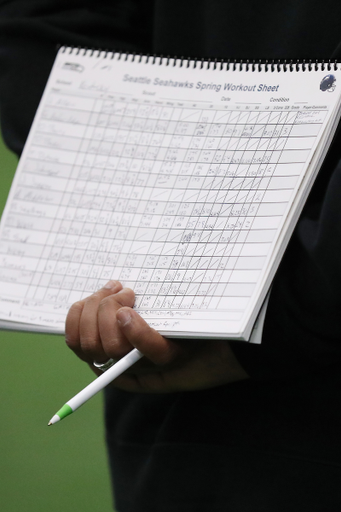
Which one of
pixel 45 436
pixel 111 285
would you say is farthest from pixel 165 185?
pixel 45 436

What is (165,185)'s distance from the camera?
0.42m

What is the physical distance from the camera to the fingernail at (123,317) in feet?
1.18

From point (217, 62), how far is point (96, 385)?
0.23 metres

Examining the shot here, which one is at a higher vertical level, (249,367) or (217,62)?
(217,62)

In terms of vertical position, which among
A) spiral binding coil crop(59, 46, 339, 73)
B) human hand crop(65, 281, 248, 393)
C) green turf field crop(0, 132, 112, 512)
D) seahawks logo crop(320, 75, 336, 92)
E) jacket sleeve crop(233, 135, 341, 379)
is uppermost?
seahawks logo crop(320, 75, 336, 92)

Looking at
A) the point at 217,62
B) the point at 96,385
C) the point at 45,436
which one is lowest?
the point at 45,436

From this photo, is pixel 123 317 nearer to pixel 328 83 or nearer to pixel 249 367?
pixel 249 367

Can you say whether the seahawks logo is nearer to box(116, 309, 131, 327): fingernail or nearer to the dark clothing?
the dark clothing

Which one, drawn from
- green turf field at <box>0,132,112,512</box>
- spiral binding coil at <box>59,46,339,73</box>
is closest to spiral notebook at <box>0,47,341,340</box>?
spiral binding coil at <box>59,46,339,73</box>

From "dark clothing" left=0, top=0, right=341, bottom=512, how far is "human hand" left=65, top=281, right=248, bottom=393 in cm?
2

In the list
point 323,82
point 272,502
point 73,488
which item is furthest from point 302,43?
point 73,488

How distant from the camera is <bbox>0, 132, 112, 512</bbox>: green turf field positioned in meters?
1.18

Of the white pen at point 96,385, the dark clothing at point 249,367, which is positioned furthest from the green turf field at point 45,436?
the white pen at point 96,385

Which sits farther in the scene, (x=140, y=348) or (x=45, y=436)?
(x=45, y=436)
